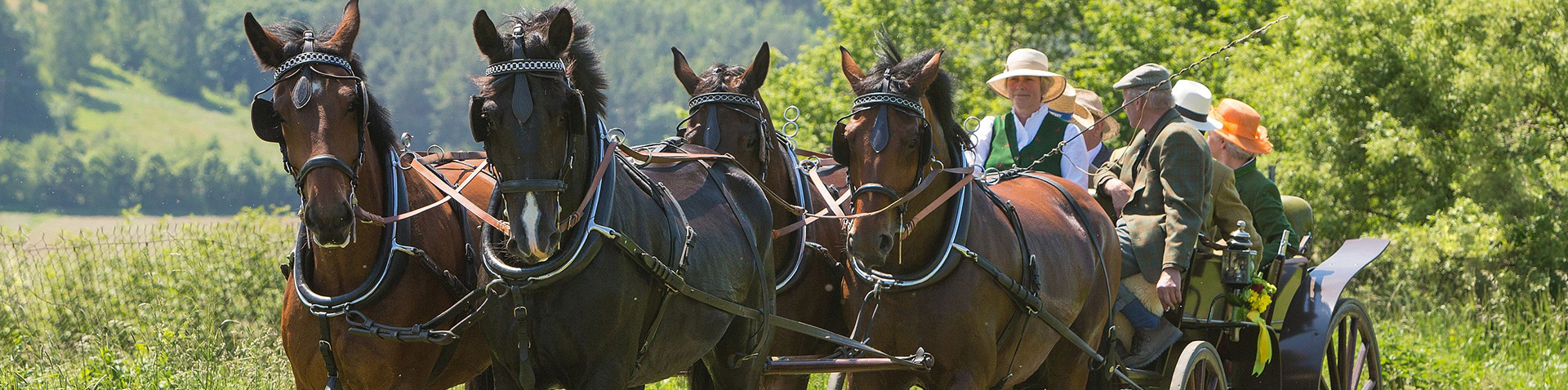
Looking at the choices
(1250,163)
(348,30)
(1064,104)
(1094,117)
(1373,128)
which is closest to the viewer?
(348,30)

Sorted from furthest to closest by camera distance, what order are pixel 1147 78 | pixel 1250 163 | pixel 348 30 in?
pixel 1250 163
pixel 1147 78
pixel 348 30

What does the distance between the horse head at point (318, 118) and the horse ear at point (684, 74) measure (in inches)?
71.6

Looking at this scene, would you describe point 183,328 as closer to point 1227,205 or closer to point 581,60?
point 581,60

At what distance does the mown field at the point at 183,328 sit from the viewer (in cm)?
786

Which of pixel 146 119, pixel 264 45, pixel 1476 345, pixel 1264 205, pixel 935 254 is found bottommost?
pixel 1476 345

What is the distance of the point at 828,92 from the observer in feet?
79.6

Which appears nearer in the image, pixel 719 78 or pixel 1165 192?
pixel 719 78

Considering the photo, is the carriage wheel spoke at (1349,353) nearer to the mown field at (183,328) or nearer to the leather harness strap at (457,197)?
the mown field at (183,328)

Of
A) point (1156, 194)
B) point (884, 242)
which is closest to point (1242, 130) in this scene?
point (1156, 194)

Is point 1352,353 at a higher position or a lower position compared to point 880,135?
lower

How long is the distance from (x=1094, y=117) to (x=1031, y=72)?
2014 millimetres

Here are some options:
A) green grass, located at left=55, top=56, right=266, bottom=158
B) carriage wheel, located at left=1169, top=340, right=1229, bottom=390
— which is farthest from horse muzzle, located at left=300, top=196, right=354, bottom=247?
green grass, located at left=55, top=56, right=266, bottom=158

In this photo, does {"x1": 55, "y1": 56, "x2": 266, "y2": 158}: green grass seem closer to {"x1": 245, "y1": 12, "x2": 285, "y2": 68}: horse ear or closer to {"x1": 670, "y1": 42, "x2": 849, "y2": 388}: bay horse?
{"x1": 670, "y1": 42, "x2": 849, "y2": 388}: bay horse

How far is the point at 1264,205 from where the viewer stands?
7.36 m
